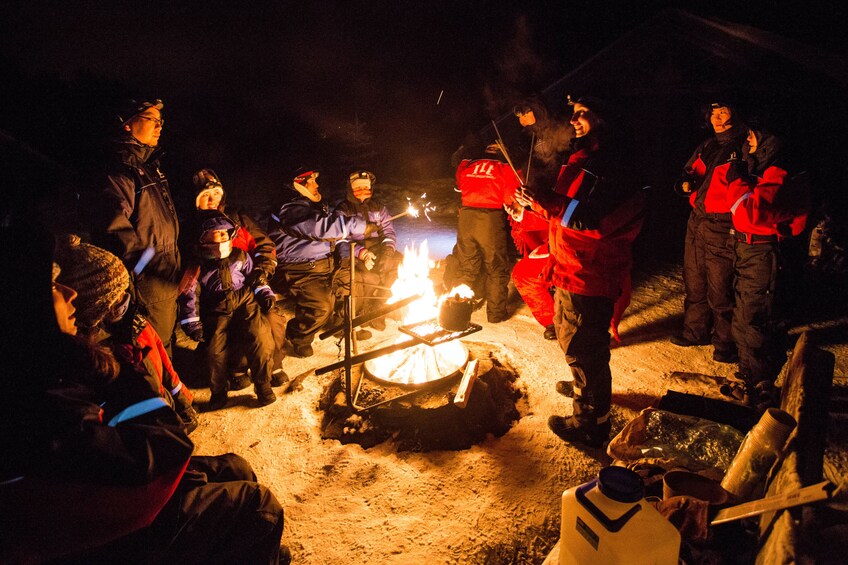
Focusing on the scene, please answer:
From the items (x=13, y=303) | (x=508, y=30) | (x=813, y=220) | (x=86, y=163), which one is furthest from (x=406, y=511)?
(x=86, y=163)

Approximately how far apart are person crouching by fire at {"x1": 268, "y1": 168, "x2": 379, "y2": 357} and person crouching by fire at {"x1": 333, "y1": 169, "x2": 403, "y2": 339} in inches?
7.6

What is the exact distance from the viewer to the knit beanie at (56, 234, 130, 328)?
263 centimetres

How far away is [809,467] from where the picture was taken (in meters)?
1.75

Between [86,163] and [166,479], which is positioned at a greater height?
[86,163]

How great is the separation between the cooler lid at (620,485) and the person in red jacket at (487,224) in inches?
177

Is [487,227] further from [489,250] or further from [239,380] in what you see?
[239,380]

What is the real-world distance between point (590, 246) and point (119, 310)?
3.66 meters

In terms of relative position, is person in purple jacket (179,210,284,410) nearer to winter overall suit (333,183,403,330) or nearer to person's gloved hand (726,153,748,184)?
winter overall suit (333,183,403,330)

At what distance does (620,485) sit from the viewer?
172 cm

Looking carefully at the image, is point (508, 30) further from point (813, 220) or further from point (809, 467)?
point (809, 467)

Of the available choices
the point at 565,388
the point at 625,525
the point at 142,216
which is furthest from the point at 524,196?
the point at 142,216

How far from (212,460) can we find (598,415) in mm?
3030

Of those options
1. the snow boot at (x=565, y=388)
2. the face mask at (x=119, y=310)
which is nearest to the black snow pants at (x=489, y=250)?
the snow boot at (x=565, y=388)

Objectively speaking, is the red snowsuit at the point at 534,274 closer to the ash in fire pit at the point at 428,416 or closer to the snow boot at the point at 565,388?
the snow boot at the point at 565,388
